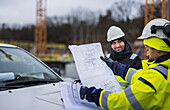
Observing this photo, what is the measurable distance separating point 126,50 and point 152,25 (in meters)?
1.18

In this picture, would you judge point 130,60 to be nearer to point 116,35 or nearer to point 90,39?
point 116,35

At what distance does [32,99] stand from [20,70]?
765mm

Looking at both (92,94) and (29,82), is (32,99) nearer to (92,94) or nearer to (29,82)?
(29,82)

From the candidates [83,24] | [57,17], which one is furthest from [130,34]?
[57,17]

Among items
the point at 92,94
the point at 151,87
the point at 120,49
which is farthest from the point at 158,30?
the point at 120,49

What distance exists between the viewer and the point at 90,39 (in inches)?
2115

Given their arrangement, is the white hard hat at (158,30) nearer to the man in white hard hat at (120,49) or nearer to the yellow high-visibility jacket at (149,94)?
the yellow high-visibility jacket at (149,94)

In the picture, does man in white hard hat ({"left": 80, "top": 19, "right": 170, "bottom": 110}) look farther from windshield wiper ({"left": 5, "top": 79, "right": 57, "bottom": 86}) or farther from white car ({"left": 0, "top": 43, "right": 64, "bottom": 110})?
windshield wiper ({"left": 5, "top": 79, "right": 57, "bottom": 86})

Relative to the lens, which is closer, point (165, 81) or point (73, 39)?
point (165, 81)

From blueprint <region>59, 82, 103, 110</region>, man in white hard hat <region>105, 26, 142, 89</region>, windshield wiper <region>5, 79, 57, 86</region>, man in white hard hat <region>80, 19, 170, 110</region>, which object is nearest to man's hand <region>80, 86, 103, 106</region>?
man in white hard hat <region>80, 19, 170, 110</region>

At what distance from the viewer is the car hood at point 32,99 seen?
4.83ft

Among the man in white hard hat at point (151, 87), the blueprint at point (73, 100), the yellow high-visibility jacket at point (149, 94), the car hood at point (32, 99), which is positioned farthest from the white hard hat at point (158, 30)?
the car hood at point (32, 99)

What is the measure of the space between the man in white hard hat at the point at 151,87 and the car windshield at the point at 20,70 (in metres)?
1.10

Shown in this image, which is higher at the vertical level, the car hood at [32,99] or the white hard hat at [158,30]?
the white hard hat at [158,30]
